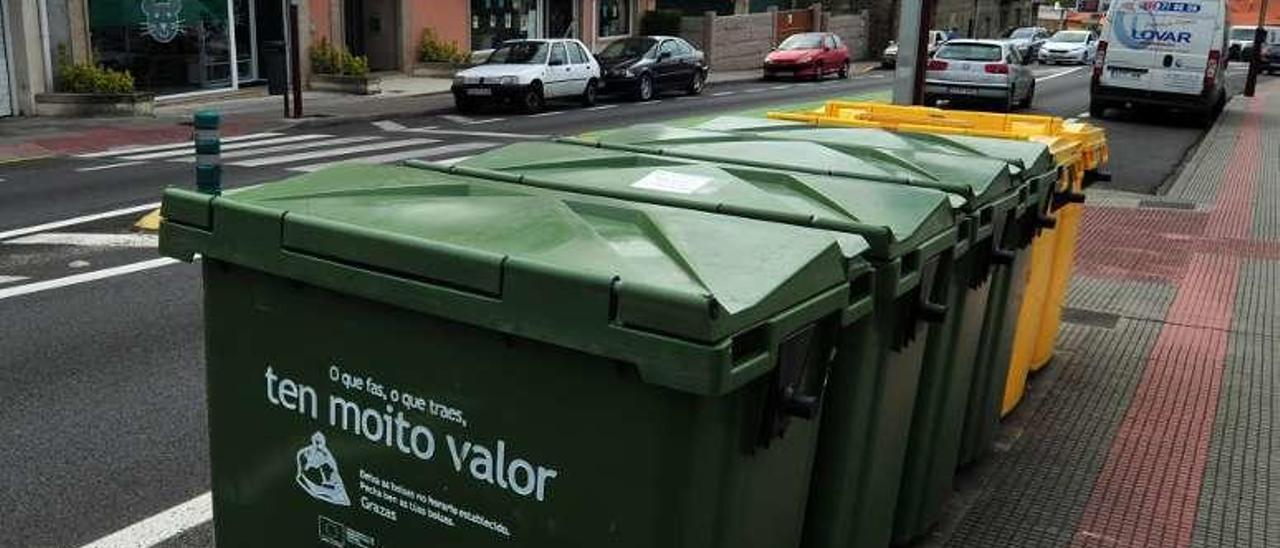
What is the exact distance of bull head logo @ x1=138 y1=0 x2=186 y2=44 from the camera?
21172 millimetres

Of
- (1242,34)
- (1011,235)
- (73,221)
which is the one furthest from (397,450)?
(1242,34)

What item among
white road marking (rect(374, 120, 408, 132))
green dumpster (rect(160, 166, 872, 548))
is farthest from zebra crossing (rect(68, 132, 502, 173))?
green dumpster (rect(160, 166, 872, 548))

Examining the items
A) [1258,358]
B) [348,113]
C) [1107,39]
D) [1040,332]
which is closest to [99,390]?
[1040,332]

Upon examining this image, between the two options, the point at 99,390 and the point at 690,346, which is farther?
the point at 99,390

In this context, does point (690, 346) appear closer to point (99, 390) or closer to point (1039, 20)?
point (99, 390)

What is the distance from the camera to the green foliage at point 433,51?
1131 inches

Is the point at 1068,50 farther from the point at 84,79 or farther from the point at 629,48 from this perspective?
the point at 84,79

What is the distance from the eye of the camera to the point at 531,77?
21.8 m

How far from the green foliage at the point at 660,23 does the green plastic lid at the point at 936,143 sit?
3341cm

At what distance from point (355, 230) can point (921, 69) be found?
35.2 ft

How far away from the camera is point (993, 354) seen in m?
4.90

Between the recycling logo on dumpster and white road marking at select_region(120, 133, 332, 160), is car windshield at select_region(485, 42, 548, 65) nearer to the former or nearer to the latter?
white road marking at select_region(120, 133, 332, 160)

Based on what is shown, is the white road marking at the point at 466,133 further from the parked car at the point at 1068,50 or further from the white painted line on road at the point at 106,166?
the parked car at the point at 1068,50

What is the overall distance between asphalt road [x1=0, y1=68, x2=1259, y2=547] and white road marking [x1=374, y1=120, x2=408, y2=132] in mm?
3860
